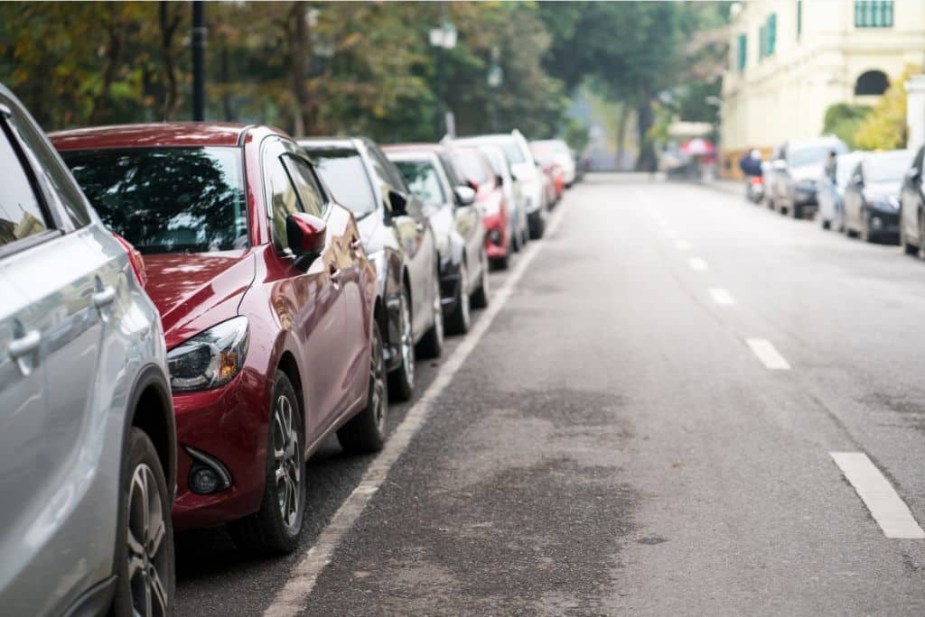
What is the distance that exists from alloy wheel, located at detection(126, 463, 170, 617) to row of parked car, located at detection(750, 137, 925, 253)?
61.7 feet

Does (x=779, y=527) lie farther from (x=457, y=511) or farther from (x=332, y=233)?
(x=332, y=233)

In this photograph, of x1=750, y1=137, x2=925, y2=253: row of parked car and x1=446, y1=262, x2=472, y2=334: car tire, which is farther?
x1=750, y1=137, x2=925, y2=253: row of parked car

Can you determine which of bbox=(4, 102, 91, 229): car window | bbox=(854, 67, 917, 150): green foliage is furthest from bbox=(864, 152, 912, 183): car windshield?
bbox=(4, 102, 91, 229): car window

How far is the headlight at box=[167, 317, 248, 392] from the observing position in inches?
222

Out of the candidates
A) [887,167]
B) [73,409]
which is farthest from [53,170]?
[887,167]

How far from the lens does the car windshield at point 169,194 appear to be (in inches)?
271

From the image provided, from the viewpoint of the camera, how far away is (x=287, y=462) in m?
6.29

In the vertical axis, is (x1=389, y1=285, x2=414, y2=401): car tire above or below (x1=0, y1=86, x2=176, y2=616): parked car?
below

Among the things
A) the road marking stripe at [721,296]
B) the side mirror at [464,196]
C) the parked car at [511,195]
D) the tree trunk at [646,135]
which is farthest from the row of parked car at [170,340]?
the tree trunk at [646,135]

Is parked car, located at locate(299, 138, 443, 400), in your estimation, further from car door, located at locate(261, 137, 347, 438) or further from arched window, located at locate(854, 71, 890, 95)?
arched window, located at locate(854, 71, 890, 95)

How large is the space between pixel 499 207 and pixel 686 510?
13.4 metres

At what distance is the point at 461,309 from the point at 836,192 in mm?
17905

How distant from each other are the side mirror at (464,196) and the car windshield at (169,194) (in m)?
6.93

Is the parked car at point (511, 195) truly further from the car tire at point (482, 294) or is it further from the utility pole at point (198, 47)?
the car tire at point (482, 294)
